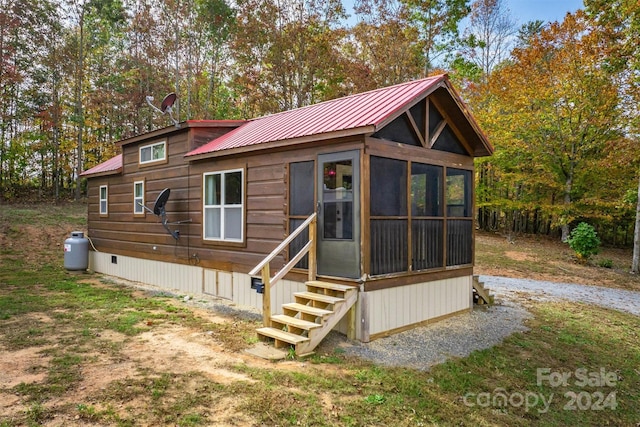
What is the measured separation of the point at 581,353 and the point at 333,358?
11.4 feet

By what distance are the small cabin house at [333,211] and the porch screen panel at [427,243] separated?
25 millimetres

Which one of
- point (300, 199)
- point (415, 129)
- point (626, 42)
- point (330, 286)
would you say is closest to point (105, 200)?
point (300, 199)

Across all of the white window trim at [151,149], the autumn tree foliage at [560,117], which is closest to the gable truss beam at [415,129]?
the white window trim at [151,149]

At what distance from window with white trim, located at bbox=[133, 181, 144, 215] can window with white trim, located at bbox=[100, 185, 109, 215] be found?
5.40 feet

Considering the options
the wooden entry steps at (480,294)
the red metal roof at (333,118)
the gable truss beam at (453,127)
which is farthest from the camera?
the wooden entry steps at (480,294)

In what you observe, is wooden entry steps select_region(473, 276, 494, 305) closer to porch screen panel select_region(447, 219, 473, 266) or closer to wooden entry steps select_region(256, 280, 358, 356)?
porch screen panel select_region(447, 219, 473, 266)

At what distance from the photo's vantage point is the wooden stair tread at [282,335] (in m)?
4.91

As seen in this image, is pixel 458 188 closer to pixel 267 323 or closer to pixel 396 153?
pixel 396 153

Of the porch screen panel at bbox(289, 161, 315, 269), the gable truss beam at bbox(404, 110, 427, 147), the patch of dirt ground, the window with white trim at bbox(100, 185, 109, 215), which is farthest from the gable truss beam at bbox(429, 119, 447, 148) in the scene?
the window with white trim at bbox(100, 185, 109, 215)

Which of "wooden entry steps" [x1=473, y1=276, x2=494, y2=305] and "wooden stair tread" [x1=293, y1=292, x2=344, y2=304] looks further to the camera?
"wooden entry steps" [x1=473, y1=276, x2=494, y2=305]

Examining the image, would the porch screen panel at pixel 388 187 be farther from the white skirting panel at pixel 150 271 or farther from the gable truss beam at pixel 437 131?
the white skirting panel at pixel 150 271

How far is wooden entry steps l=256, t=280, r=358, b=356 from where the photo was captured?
5.02m

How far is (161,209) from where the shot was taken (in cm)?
895

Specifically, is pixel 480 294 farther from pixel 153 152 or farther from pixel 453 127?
pixel 153 152
